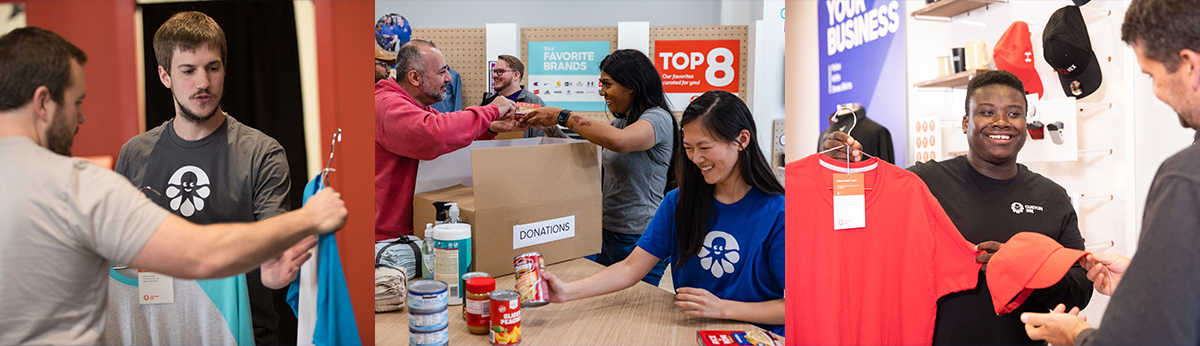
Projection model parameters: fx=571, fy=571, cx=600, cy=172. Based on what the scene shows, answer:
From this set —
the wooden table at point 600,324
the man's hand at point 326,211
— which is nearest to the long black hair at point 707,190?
the wooden table at point 600,324

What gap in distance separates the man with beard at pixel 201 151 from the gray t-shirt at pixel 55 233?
166mm

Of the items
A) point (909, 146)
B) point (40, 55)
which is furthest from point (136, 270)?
point (909, 146)

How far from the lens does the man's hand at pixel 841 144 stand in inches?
58.9

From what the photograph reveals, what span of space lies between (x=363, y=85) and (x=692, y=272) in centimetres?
105

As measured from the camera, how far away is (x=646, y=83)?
7.46 ft

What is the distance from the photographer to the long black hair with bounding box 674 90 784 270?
1.68 meters

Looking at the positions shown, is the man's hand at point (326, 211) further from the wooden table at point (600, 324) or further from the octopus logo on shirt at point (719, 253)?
the octopus logo on shirt at point (719, 253)

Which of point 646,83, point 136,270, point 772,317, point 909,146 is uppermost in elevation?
point 646,83

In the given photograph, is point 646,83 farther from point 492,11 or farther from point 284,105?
A: point 492,11

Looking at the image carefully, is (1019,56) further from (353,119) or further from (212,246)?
(212,246)

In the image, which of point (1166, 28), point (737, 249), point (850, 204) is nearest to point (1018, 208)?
point (850, 204)

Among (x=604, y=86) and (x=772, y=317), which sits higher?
(x=604, y=86)

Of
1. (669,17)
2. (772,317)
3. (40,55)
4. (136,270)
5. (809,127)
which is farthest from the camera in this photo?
(669,17)

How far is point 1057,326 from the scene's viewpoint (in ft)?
3.86
